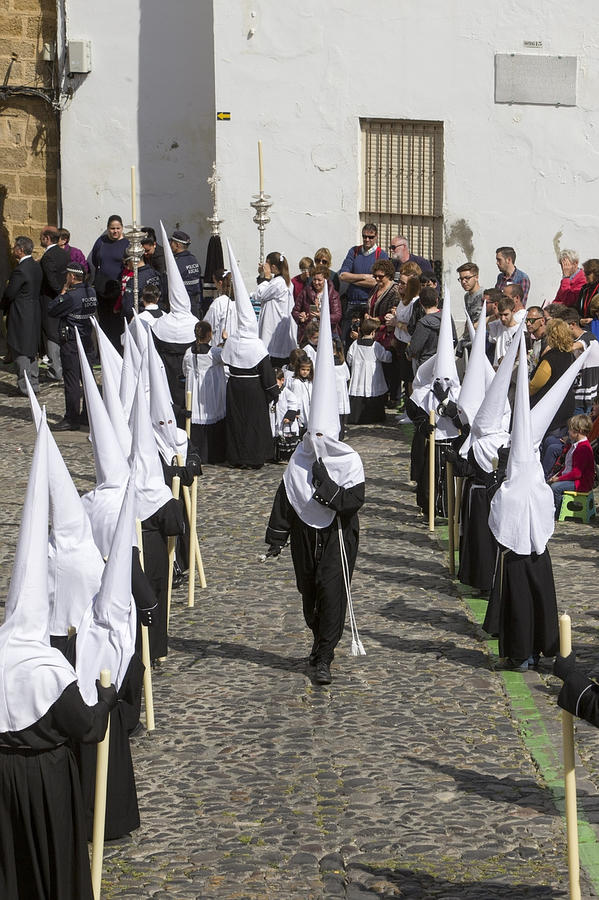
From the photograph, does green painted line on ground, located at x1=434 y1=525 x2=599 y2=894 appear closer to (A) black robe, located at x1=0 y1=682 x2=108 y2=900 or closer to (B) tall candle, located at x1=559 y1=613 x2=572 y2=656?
(B) tall candle, located at x1=559 y1=613 x2=572 y2=656

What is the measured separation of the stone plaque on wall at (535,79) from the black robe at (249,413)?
253 inches

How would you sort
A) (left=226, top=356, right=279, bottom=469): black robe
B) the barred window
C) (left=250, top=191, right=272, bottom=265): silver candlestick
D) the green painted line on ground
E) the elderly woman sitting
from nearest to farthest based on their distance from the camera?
the green painted line on ground → (left=226, top=356, right=279, bottom=469): black robe → the elderly woman sitting → (left=250, top=191, right=272, bottom=265): silver candlestick → the barred window

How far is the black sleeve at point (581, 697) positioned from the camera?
641 cm

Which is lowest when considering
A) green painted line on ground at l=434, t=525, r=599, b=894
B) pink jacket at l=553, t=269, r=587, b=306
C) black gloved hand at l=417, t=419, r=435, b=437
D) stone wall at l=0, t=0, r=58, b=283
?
green painted line on ground at l=434, t=525, r=599, b=894

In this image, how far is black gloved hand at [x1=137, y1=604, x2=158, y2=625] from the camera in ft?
27.1

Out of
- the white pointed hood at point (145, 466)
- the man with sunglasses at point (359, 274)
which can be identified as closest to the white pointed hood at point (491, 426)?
the white pointed hood at point (145, 466)

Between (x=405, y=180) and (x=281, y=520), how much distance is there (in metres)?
11.5

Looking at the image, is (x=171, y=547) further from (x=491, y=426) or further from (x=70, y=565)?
(x=491, y=426)

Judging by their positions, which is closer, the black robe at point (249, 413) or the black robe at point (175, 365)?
the black robe at point (249, 413)

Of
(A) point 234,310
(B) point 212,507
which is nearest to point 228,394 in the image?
(A) point 234,310

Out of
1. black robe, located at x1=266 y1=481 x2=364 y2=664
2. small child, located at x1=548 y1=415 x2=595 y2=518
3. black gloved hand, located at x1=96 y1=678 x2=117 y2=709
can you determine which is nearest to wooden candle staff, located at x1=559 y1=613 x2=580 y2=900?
black gloved hand, located at x1=96 y1=678 x2=117 y2=709

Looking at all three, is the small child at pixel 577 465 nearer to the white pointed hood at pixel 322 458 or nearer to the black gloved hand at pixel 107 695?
the white pointed hood at pixel 322 458

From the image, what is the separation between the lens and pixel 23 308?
1870 cm

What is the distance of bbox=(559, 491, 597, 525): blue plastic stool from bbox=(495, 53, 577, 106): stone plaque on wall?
805 cm
